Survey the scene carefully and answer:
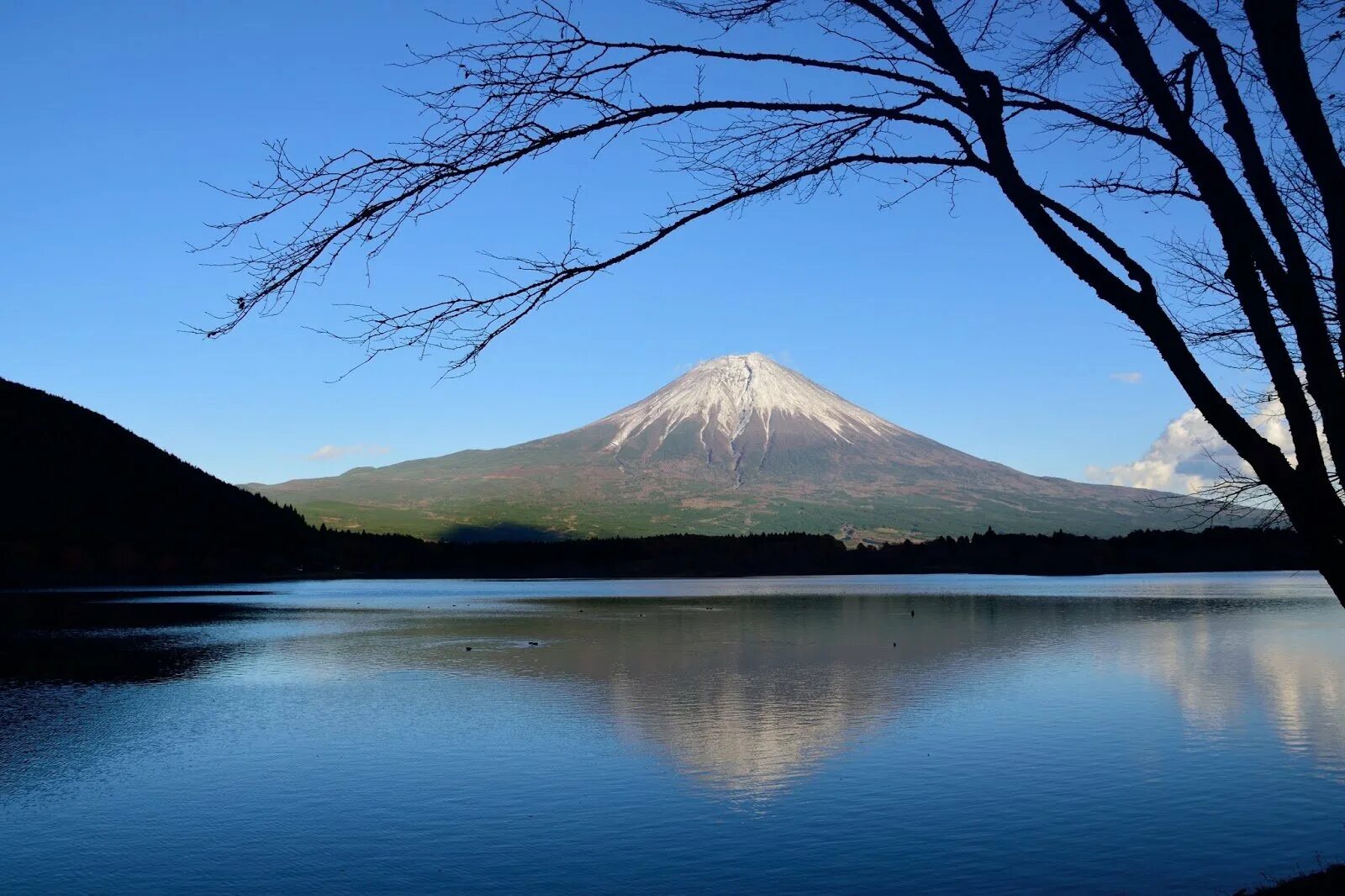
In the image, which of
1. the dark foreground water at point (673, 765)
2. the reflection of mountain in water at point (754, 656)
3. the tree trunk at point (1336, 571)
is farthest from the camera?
the reflection of mountain in water at point (754, 656)

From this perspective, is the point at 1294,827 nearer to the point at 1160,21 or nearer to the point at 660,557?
the point at 1160,21

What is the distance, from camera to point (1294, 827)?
14797mm

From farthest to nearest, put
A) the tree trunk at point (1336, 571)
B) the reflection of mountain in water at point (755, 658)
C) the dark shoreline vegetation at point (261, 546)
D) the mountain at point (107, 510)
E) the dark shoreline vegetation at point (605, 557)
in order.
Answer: the dark shoreline vegetation at point (261, 546)
the dark shoreline vegetation at point (605, 557)
the mountain at point (107, 510)
the reflection of mountain in water at point (755, 658)
the tree trunk at point (1336, 571)

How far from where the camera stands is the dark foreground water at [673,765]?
44.5 ft

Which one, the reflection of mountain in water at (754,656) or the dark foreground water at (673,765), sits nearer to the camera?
the dark foreground water at (673,765)

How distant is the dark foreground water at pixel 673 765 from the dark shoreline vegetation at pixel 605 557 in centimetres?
8751

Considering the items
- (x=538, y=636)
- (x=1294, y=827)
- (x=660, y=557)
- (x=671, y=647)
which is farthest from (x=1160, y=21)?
(x=660, y=557)

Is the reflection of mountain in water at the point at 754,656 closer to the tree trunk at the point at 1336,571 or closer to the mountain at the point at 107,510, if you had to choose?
the tree trunk at the point at 1336,571

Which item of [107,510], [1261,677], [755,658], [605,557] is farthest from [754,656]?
[605,557]

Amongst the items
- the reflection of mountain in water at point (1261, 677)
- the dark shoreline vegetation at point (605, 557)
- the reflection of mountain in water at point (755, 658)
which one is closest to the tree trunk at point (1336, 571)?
the reflection of mountain in water at point (755, 658)

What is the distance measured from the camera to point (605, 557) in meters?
181

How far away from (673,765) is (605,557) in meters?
162

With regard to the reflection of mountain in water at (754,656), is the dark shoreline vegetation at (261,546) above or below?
above

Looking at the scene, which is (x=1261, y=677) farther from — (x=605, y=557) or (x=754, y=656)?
(x=605, y=557)
